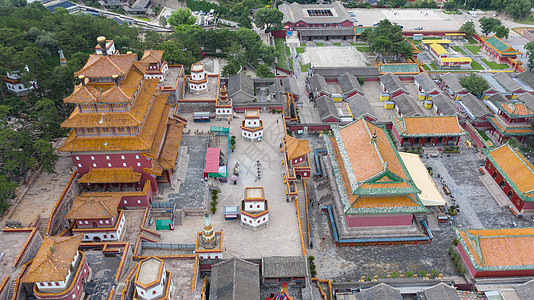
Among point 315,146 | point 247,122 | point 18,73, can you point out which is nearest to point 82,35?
point 18,73

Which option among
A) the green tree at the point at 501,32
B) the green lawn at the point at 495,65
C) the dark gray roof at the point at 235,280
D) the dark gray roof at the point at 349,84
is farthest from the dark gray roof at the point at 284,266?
the green tree at the point at 501,32

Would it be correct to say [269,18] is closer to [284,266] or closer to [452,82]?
[452,82]

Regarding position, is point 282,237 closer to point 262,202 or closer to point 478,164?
point 262,202

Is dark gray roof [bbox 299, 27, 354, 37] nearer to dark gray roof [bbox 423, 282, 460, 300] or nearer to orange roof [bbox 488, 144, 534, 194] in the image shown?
orange roof [bbox 488, 144, 534, 194]

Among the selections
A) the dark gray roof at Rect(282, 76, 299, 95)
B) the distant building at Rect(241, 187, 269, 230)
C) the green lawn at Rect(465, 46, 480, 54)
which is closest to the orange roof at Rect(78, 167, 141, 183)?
the distant building at Rect(241, 187, 269, 230)

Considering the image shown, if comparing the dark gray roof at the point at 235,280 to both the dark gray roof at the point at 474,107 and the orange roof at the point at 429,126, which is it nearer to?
the orange roof at the point at 429,126

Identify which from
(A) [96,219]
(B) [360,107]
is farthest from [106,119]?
(B) [360,107]
